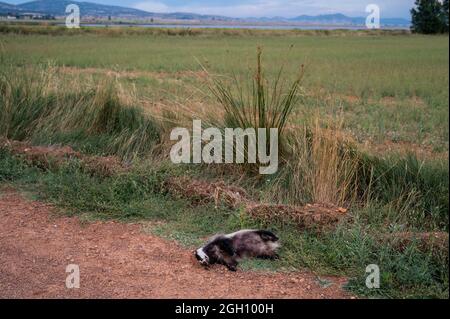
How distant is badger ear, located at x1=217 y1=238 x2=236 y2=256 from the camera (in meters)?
3.75

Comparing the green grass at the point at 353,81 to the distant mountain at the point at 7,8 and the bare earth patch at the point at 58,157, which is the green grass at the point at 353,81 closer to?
the distant mountain at the point at 7,8

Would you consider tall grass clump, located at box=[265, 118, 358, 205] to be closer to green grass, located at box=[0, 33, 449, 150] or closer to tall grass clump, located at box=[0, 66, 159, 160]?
green grass, located at box=[0, 33, 449, 150]

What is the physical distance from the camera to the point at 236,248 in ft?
12.5

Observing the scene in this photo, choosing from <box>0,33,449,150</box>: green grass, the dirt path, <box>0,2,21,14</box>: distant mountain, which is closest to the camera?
the dirt path

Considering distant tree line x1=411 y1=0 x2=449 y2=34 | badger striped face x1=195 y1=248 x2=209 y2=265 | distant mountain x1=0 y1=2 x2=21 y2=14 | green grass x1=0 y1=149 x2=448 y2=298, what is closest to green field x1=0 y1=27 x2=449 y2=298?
green grass x1=0 y1=149 x2=448 y2=298

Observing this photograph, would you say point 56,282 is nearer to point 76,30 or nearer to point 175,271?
point 175,271

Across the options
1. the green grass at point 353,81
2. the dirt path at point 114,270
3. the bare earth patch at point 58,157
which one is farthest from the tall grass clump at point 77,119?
the dirt path at point 114,270

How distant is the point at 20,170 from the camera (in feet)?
18.4

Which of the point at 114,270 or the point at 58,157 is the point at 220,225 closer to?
the point at 114,270

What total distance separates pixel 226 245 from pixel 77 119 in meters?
3.85

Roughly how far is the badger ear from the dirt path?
0.14 m

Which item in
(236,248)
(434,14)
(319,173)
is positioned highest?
(434,14)

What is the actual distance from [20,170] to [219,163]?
7.30ft

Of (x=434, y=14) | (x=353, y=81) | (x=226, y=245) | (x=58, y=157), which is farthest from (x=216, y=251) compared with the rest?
(x=353, y=81)
